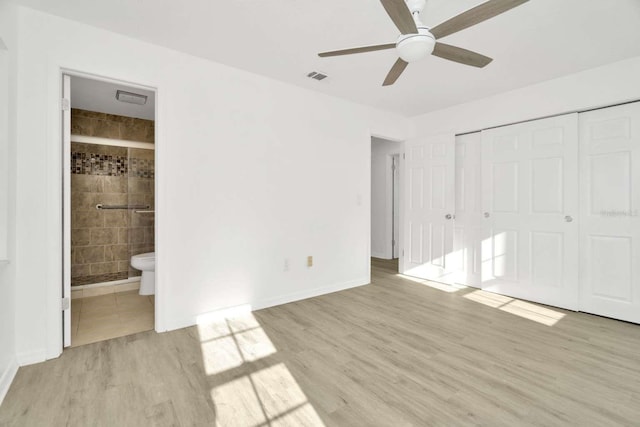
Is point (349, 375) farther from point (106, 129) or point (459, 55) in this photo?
point (106, 129)

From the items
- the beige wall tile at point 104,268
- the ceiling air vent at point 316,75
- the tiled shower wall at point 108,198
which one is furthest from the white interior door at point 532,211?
the beige wall tile at point 104,268

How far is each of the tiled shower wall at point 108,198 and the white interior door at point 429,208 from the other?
389cm

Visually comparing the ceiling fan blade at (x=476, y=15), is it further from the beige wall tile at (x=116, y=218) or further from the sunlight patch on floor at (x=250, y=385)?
the beige wall tile at (x=116, y=218)

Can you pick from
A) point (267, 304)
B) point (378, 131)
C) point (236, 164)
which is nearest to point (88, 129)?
→ point (236, 164)

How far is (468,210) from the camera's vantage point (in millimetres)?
4152

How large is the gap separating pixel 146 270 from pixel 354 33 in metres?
3.45

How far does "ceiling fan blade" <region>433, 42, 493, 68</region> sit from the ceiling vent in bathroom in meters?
3.02

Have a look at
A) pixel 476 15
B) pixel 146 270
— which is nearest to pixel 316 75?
pixel 476 15

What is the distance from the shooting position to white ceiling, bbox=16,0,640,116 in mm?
2092

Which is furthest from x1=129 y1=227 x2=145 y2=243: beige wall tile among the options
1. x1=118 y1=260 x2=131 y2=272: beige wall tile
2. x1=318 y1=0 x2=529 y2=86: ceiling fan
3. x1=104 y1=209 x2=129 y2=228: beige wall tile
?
x1=318 y1=0 x2=529 y2=86: ceiling fan

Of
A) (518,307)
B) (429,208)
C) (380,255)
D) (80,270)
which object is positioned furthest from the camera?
(380,255)

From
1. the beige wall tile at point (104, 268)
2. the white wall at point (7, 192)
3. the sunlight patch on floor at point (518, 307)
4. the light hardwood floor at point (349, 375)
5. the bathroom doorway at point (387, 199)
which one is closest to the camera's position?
the light hardwood floor at point (349, 375)

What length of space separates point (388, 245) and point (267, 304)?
3.58m

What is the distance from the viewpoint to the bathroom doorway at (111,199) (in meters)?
3.50
